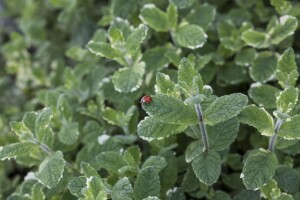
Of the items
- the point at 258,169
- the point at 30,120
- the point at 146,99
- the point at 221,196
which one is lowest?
the point at 221,196

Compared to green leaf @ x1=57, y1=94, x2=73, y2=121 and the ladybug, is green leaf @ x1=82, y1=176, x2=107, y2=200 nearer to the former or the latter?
the ladybug

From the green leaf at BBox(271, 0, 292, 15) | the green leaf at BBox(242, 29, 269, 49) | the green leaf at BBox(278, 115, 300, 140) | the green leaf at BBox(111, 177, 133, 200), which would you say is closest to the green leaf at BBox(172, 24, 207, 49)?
the green leaf at BBox(242, 29, 269, 49)

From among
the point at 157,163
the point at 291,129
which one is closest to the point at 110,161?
the point at 157,163

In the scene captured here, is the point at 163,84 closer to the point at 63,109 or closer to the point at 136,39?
the point at 136,39

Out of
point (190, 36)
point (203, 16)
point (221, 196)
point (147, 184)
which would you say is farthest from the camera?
point (203, 16)

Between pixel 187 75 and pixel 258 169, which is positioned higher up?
pixel 187 75

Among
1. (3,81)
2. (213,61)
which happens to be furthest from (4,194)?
(213,61)

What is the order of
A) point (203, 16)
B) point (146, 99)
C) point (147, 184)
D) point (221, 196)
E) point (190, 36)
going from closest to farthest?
point (146, 99), point (147, 184), point (221, 196), point (190, 36), point (203, 16)

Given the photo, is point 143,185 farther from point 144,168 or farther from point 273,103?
point 273,103
